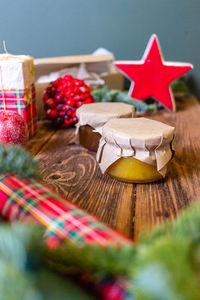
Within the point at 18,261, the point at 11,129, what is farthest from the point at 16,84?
the point at 18,261

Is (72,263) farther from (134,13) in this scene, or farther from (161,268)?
(134,13)

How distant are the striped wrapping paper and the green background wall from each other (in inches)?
44.0

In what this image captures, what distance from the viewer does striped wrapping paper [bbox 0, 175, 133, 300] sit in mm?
251

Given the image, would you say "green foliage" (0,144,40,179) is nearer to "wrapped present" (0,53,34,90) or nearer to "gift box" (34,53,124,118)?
"wrapped present" (0,53,34,90)

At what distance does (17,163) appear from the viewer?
1.49 ft

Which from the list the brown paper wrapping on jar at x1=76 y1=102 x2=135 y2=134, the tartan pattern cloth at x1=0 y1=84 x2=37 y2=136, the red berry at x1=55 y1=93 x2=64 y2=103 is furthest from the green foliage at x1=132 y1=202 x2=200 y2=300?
the red berry at x1=55 y1=93 x2=64 y2=103

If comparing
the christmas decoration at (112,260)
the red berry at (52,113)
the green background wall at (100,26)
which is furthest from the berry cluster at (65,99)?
the christmas decoration at (112,260)

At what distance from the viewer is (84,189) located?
2.06 feet

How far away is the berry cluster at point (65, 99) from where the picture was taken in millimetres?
993

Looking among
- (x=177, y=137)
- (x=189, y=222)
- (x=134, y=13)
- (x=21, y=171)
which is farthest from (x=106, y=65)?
(x=189, y=222)

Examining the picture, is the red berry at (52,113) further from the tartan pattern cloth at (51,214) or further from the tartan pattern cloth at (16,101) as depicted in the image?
the tartan pattern cloth at (51,214)

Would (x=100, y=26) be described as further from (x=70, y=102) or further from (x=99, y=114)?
(x=99, y=114)

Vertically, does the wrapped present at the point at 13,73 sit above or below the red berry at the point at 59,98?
above

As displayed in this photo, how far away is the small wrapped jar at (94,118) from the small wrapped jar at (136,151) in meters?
0.11
